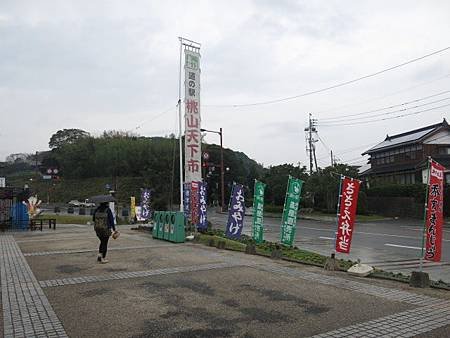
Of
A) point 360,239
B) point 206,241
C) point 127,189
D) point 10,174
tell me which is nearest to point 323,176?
point 360,239

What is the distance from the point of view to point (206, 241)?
45.6ft

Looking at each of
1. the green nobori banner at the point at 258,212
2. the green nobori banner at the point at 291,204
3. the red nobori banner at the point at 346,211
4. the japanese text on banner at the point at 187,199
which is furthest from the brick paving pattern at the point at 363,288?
the japanese text on banner at the point at 187,199

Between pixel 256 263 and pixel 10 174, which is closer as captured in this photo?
pixel 256 263

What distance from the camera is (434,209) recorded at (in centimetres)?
741

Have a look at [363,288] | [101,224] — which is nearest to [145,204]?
[101,224]

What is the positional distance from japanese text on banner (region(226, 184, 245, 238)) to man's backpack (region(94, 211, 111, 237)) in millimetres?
5389

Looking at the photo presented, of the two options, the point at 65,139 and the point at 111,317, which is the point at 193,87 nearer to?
the point at 111,317

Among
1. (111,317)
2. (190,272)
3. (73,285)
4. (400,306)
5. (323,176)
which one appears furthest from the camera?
(323,176)

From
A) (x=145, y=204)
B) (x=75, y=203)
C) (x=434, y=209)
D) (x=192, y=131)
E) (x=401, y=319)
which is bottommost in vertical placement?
(x=75, y=203)

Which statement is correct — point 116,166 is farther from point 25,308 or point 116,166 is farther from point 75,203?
point 25,308

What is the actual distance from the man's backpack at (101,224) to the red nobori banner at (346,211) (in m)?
5.44

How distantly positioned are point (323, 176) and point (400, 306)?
3070 cm

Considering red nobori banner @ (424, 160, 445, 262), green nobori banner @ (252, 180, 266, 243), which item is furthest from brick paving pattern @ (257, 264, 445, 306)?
green nobori banner @ (252, 180, 266, 243)

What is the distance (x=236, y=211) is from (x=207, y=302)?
Result: 8.42m
